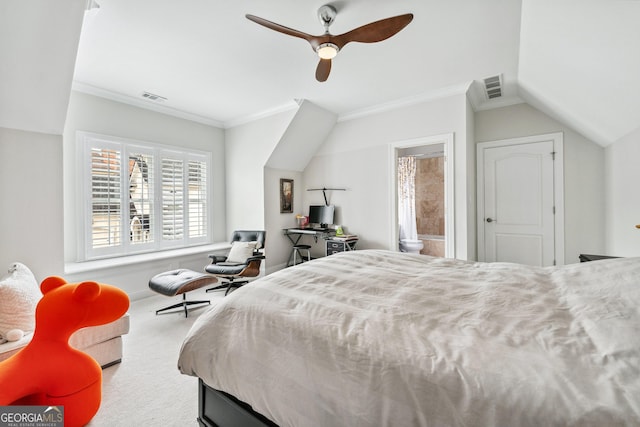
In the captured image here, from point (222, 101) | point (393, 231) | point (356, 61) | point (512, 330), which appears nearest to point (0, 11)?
point (222, 101)

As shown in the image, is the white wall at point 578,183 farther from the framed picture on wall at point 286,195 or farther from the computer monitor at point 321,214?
the framed picture on wall at point 286,195

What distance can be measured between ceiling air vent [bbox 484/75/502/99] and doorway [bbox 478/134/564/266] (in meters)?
0.65

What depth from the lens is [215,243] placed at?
16.7ft

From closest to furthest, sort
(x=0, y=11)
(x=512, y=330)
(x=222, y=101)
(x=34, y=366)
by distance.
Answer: (x=512, y=330) < (x=34, y=366) < (x=0, y=11) < (x=222, y=101)

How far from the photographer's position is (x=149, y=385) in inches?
76.4

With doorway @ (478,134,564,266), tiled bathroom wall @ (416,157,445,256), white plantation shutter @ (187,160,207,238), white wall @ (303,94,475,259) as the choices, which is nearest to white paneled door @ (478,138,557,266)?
doorway @ (478,134,564,266)

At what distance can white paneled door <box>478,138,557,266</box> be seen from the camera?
3.79 m

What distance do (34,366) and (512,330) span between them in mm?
2171

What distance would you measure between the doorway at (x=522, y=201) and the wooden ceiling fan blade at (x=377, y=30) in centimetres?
282

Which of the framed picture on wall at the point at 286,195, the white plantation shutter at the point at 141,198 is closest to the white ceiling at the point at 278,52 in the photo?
the white plantation shutter at the point at 141,198

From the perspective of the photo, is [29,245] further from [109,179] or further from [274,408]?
[274,408]

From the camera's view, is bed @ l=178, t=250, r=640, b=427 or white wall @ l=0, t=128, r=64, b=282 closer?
bed @ l=178, t=250, r=640, b=427

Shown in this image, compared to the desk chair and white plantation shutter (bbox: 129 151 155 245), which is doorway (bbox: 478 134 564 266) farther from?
white plantation shutter (bbox: 129 151 155 245)

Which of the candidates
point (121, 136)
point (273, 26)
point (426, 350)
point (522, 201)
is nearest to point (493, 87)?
point (522, 201)
